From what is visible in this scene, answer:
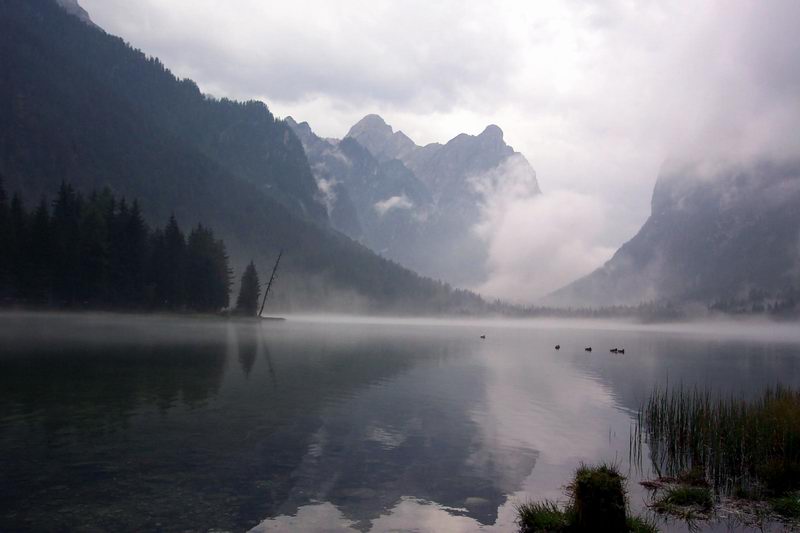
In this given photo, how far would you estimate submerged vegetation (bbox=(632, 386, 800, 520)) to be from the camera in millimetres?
20219

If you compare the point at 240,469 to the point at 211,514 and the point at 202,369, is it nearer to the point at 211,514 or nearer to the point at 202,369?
the point at 211,514

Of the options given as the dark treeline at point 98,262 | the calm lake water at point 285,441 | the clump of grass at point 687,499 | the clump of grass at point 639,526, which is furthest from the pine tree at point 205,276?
the clump of grass at point 639,526

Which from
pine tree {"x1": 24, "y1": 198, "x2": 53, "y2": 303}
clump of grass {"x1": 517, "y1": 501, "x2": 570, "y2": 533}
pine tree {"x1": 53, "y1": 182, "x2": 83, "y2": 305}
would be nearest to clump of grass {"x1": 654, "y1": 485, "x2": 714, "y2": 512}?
clump of grass {"x1": 517, "y1": 501, "x2": 570, "y2": 533}

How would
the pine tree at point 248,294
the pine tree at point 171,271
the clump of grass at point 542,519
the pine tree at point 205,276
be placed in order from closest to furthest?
the clump of grass at point 542,519 → the pine tree at point 171,271 → the pine tree at point 205,276 → the pine tree at point 248,294

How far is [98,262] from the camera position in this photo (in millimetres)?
111750

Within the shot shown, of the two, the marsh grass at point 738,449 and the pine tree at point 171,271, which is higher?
the pine tree at point 171,271

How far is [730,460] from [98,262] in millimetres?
→ 112908

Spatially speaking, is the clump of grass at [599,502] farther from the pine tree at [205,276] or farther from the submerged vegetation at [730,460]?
the pine tree at [205,276]

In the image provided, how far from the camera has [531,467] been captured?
25250 millimetres

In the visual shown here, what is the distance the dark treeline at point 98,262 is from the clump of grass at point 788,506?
114 metres

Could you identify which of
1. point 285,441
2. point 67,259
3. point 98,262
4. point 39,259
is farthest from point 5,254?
point 285,441

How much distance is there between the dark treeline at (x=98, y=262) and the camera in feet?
340

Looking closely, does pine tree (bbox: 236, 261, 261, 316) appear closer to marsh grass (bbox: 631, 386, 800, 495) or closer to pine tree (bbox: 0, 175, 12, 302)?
pine tree (bbox: 0, 175, 12, 302)

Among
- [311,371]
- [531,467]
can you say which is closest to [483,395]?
[311,371]
